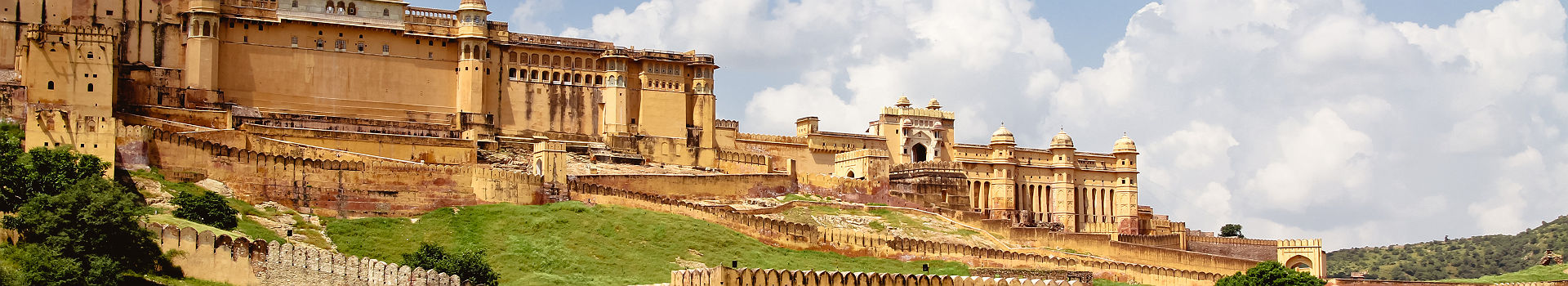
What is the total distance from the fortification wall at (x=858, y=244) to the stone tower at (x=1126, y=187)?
19.8 metres

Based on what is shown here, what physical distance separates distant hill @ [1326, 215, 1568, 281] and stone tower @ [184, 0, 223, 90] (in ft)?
190

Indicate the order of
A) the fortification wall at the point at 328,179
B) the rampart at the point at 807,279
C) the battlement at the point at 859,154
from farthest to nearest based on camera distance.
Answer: the battlement at the point at 859,154 → the fortification wall at the point at 328,179 → the rampart at the point at 807,279

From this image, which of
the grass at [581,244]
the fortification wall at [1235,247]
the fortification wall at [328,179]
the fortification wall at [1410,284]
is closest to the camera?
the grass at [581,244]

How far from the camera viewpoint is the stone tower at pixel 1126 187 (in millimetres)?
86938

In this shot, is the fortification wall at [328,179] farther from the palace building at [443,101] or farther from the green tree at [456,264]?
the green tree at [456,264]

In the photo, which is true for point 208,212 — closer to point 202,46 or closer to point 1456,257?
point 202,46

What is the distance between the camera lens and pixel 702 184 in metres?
71.2

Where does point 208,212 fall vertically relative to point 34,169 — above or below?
below

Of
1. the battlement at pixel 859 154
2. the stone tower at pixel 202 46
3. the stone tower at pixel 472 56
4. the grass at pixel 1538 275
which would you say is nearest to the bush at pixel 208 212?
the stone tower at pixel 202 46

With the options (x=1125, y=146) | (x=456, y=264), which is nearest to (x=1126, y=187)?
(x=1125, y=146)

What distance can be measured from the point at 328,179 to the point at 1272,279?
29413 millimetres

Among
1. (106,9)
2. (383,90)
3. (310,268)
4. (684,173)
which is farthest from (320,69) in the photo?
(310,268)

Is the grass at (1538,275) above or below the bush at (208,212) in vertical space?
below

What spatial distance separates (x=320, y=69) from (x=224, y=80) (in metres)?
3.83
